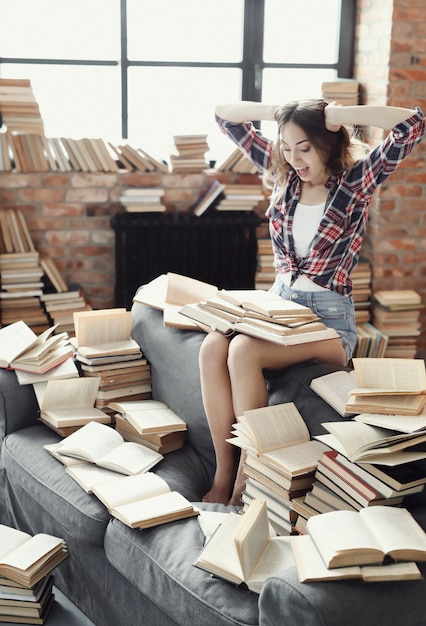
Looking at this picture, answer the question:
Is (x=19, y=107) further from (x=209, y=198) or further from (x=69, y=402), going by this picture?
A: (x=69, y=402)

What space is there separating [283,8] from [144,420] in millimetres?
2880

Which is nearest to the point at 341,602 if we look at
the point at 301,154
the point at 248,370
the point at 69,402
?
the point at 248,370

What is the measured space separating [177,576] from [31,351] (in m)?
1.17

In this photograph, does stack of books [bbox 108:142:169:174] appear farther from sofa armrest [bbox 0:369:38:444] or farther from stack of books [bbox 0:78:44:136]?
sofa armrest [bbox 0:369:38:444]

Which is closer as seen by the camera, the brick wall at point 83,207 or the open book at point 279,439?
the open book at point 279,439

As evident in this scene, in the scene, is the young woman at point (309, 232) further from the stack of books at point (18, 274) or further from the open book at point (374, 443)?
the stack of books at point (18, 274)

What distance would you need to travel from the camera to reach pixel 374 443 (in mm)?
1976

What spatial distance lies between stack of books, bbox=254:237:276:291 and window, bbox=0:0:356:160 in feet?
1.99

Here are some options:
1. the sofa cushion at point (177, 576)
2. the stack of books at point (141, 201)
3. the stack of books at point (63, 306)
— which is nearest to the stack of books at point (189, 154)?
the stack of books at point (141, 201)

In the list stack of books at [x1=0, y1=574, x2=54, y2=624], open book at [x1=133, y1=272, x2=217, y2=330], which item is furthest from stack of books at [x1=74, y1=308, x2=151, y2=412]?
stack of books at [x1=0, y1=574, x2=54, y2=624]

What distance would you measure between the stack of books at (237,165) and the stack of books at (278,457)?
7.83ft

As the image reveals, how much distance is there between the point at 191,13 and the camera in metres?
4.55

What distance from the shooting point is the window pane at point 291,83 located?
4730 mm

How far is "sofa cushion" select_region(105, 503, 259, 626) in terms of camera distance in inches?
74.9
